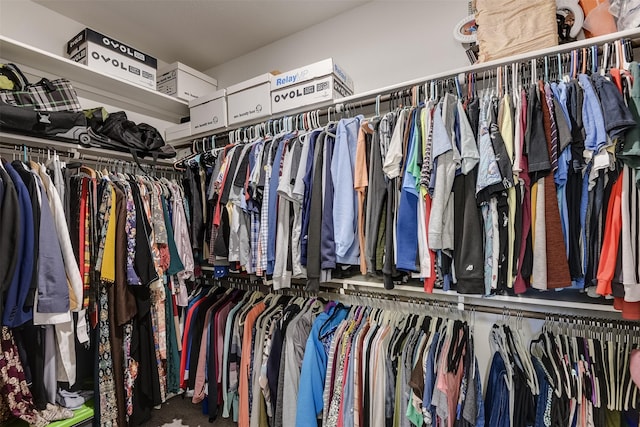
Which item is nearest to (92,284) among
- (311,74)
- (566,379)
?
(311,74)

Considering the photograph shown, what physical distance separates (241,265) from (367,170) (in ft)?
2.84

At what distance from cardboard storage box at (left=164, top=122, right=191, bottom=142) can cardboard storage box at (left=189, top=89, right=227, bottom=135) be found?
0.06 metres

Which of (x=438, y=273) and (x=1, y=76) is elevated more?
(x=1, y=76)

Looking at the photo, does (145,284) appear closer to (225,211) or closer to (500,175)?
(225,211)

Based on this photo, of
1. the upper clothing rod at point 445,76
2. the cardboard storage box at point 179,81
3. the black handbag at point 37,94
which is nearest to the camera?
the upper clothing rod at point 445,76

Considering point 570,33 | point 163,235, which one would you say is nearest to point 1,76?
point 163,235

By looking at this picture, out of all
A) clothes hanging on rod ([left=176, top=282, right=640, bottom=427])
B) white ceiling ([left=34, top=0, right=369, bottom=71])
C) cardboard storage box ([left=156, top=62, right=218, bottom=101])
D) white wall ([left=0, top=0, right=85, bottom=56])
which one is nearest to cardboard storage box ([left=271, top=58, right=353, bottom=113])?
white ceiling ([left=34, top=0, right=369, bottom=71])

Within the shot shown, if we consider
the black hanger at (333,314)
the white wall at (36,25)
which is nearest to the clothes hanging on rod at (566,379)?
the black hanger at (333,314)

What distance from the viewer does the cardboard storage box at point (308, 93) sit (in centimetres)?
165

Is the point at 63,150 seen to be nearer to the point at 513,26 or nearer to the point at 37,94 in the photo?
the point at 37,94

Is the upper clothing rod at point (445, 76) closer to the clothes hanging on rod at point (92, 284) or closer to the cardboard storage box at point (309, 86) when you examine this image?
the cardboard storage box at point (309, 86)

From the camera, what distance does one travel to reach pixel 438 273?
126 cm

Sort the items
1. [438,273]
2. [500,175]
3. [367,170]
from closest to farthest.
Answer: [500,175] < [438,273] < [367,170]

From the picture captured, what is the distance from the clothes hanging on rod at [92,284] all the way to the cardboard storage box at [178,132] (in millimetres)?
451
